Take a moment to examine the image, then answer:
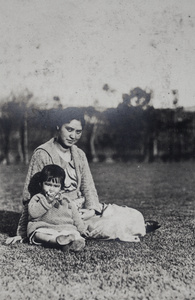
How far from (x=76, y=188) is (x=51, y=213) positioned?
2.06ft

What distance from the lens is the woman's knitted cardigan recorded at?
14.3 ft

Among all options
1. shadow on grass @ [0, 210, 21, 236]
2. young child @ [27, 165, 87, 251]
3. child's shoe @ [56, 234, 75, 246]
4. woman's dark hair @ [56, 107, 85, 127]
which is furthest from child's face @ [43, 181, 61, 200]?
shadow on grass @ [0, 210, 21, 236]

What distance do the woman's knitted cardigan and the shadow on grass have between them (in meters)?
0.68

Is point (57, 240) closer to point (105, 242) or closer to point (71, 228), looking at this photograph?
point (71, 228)

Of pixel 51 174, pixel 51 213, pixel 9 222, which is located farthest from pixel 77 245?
pixel 9 222

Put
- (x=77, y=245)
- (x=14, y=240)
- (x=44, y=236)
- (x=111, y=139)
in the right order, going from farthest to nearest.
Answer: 1. (x=111, y=139)
2. (x=14, y=240)
3. (x=44, y=236)
4. (x=77, y=245)

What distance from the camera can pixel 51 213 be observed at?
4.04 metres

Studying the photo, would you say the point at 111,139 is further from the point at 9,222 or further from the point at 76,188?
the point at 76,188

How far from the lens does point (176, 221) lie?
565cm

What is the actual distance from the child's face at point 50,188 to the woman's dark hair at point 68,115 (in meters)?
0.83

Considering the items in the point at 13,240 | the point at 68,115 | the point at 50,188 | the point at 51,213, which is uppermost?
the point at 68,115

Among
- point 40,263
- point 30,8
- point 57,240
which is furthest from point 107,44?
point 40,263

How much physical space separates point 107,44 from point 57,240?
3506 millimetres

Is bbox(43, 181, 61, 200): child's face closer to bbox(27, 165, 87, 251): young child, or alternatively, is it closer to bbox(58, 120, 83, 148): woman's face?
bbox(27, 165, 87, 251): young child
